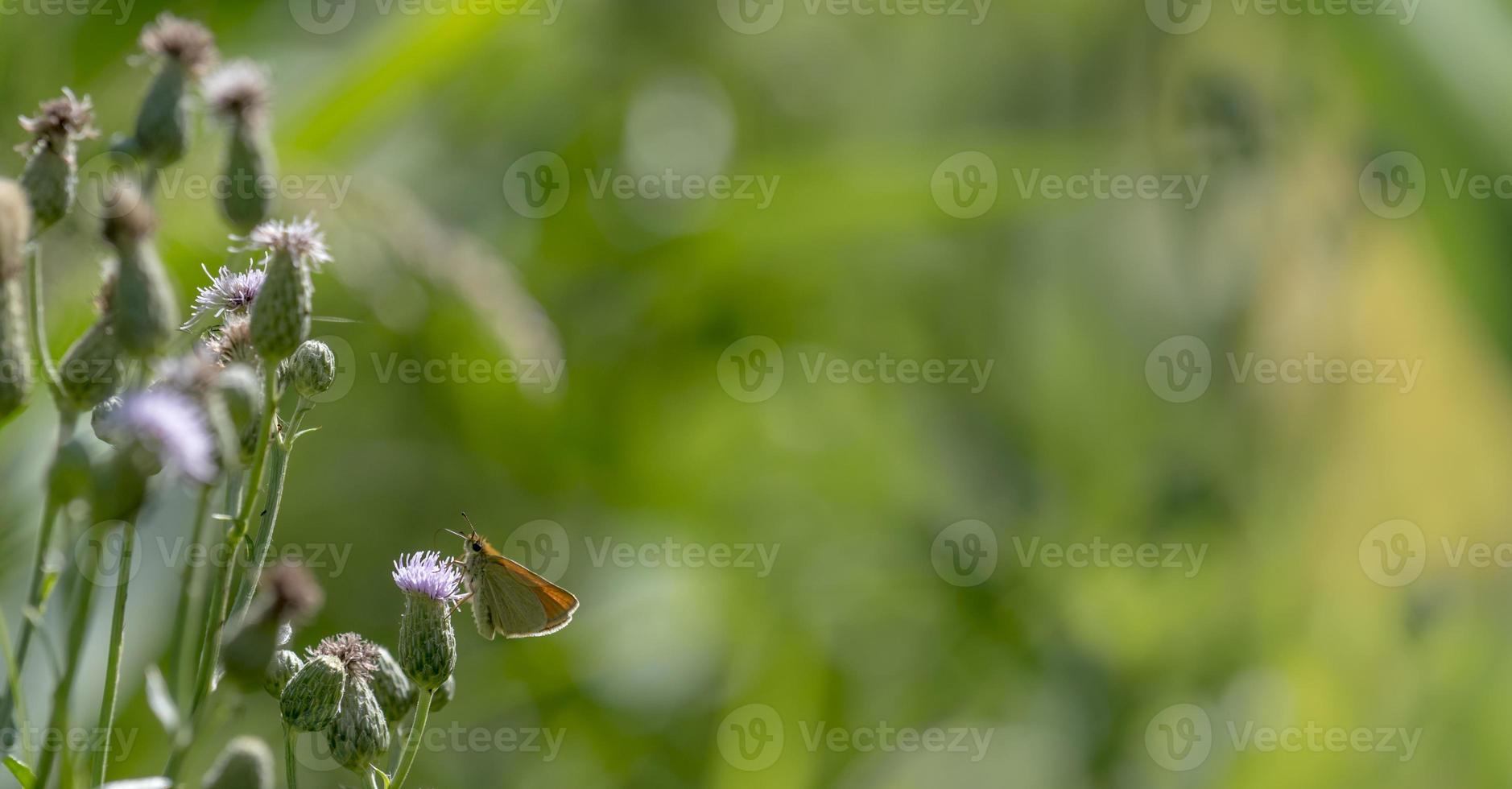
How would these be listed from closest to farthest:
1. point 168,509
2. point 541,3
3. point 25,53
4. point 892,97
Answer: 1. point 168,509
2. point 25,53
3. point 541,3
4. point 892,97

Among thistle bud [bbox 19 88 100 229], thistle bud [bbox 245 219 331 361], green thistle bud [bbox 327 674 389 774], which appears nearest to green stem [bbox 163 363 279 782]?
thistle bud [bbox 245 219 331 361]

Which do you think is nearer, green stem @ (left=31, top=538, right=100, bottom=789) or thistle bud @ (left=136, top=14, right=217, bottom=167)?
green stem @ (left=31, top=538, right=100, bottom=789)

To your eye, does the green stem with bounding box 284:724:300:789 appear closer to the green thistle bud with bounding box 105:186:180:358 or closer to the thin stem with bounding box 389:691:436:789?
the thin stem with bounding box 389:691:436:789

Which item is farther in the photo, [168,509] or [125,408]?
[168,509]

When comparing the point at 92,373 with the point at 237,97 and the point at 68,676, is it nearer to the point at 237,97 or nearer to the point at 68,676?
the point at 68,676

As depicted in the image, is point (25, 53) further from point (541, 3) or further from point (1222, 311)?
point (1222, 311)

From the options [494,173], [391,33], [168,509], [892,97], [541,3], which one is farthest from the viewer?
[892,97]

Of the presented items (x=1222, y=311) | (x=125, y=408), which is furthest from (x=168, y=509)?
(x=1222, y=311)
